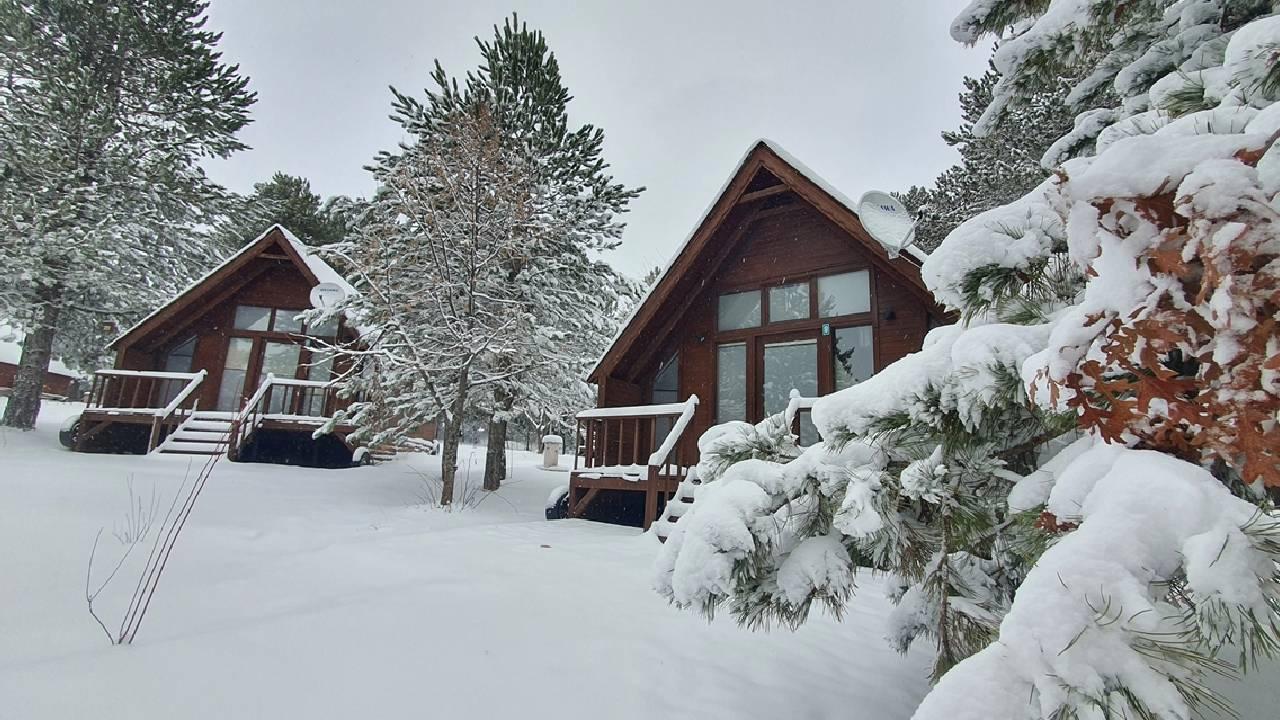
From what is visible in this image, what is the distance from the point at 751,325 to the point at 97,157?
17.6 meters

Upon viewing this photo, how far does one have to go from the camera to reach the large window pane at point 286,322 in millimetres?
15008

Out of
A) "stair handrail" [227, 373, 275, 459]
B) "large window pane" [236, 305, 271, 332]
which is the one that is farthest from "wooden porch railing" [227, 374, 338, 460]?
"large window pane" [236, 305, 271, 332]

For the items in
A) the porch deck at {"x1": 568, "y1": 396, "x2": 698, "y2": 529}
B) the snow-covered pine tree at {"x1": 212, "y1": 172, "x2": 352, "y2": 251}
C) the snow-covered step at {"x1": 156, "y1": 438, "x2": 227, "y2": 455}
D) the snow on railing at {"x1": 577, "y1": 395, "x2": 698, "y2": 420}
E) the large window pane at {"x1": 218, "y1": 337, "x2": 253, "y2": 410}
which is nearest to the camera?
the porch deck at {"x1": 568, "y1": 396, "x2": 698, "y2": 529}

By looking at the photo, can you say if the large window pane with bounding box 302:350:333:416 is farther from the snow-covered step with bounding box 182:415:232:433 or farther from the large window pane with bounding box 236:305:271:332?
the snow-covered step with bounding box 182:415:232:433

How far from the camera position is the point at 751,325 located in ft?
30.2

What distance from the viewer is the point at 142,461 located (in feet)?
33.1

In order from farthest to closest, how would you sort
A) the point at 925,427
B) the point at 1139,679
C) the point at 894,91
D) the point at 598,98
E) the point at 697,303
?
1. the point at 598,98
2. the point at 894,91
3. the point at 697,303
4. the point at 925,427
5. the point at 1139,679

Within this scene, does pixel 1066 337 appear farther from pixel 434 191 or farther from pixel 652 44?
pixel 652 44

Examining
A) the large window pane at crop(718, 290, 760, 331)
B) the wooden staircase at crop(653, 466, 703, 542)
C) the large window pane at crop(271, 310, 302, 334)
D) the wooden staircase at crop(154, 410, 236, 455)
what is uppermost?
the large window pane at crop(271, 310, 302, 334)

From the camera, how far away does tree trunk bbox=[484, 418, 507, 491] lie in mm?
12438

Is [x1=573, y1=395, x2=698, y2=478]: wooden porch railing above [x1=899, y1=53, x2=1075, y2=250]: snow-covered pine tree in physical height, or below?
below

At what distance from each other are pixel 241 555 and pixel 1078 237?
511 centimetres

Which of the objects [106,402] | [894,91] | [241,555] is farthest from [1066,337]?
[894,91]

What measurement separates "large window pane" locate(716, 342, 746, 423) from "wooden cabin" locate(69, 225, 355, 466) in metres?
8.37
